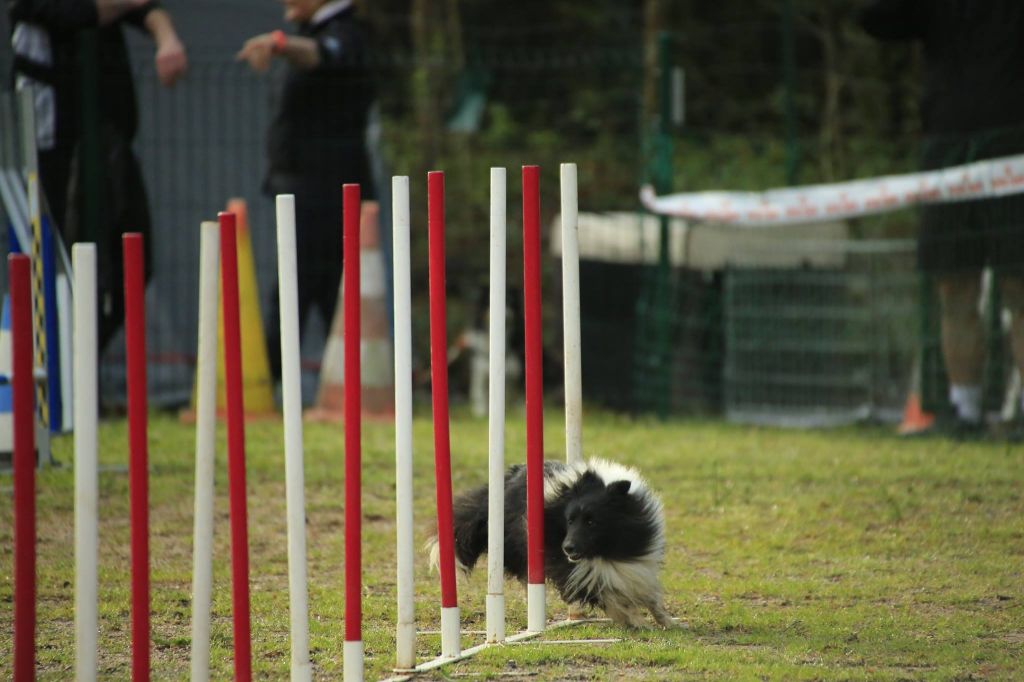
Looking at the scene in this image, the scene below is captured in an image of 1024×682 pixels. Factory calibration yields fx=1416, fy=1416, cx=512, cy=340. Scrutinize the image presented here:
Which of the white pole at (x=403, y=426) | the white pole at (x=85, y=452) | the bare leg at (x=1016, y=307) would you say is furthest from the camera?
the bare leg at (x=1016, y=307)

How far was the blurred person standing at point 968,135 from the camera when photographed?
754cm

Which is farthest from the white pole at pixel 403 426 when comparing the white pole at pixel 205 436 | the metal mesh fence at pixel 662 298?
the metal mesh fence at pixel 662 298

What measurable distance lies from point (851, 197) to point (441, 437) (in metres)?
5.19

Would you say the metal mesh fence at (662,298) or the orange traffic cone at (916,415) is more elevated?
the metal mesh fence at (662,298)

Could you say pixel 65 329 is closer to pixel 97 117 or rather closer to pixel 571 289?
pixel 97 117

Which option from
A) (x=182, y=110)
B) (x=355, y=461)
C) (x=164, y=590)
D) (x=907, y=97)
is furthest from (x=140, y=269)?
(x=907, y=97)

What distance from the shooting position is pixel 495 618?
161 inches

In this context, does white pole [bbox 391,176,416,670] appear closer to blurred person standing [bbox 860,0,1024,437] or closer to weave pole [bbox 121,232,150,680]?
weave pole [bbox 121,232,150,680]

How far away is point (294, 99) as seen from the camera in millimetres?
8898

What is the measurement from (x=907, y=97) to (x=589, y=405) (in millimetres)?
9251

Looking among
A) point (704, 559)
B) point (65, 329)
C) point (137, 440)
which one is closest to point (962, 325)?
point (704, 559)

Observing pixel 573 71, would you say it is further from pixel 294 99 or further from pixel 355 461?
pixel 355 461

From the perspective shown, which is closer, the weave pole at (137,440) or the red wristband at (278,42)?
the weave pole at (137,440)

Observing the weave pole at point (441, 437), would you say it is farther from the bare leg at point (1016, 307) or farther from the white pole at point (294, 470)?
the bare leg at point (1016, 307)
